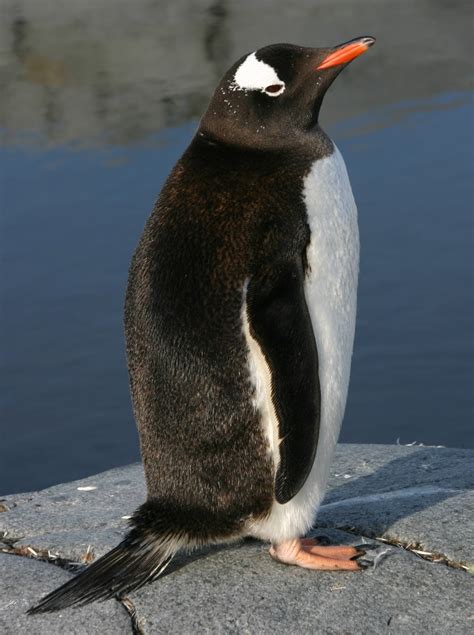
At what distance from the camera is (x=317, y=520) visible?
4.12 m

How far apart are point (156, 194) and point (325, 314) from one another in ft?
16.0

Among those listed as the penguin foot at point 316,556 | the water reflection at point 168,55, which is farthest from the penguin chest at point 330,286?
the water reflection at point 168,55

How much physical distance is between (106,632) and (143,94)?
8488mm

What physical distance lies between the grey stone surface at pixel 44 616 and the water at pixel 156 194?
8.04ft

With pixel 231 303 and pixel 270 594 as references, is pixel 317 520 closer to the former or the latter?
pixel 270 594

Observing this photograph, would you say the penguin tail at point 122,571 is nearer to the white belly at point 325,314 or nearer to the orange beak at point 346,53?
the white belly at point 325,314

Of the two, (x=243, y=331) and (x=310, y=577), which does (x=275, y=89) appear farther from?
(x=310, y=577)

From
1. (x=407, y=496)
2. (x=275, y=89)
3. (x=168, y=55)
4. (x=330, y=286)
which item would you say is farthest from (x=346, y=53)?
(x=168, y=55)

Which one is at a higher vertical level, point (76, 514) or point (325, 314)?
point (325, 314)

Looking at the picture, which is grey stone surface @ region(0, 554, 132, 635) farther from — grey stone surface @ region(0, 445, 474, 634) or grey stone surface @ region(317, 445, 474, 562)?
grey stone surface @ region(317, 445, 474, 562)

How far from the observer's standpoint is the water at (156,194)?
255 inches

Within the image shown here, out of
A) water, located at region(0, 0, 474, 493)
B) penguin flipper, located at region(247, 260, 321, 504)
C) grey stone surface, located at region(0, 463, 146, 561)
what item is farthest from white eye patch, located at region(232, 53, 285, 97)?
water, located at region(0, 0, 474, 493)

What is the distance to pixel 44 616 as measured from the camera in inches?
139

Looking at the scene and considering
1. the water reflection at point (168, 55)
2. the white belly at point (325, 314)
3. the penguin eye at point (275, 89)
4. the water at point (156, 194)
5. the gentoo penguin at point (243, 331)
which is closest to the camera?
the gentoo penguin at point (243, 331)
